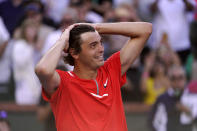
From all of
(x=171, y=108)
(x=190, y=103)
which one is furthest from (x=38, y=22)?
(x=190, y=103)

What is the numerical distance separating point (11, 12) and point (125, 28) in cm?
480

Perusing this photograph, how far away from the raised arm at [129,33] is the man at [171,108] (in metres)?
3.02

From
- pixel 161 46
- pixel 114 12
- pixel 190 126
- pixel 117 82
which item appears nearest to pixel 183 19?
pixel 161 46

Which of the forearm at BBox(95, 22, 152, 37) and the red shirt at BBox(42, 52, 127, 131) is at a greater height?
the forearm at BBox(95, 22, 152, 37)

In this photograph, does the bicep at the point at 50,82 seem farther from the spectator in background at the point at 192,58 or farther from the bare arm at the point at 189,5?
the bare arm at the point at 189,5

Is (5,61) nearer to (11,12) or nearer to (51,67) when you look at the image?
(11,12)

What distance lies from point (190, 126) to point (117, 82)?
11.9ft

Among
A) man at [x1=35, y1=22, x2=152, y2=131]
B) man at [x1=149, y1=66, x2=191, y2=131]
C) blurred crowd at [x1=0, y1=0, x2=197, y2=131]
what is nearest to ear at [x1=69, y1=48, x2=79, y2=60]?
man at [x1=35, y1=22, x2=152, y2=131]

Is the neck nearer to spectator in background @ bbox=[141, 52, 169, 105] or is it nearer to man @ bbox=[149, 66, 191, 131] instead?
man @ bbox=[149, 66, 191, 131]

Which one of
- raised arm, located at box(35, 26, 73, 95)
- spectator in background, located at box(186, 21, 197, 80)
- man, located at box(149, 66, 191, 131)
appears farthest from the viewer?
spectator in background, located at box(186, 21, 197, 80)

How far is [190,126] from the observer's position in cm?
708

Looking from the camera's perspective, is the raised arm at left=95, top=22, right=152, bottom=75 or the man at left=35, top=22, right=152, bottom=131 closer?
the man at left=35, top=22, right=152, bottom=131

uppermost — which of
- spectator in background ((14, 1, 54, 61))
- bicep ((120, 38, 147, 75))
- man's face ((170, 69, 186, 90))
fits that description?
bicep ((120, 38, 147, 75))

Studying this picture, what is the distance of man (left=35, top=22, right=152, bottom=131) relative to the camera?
11.3ft
